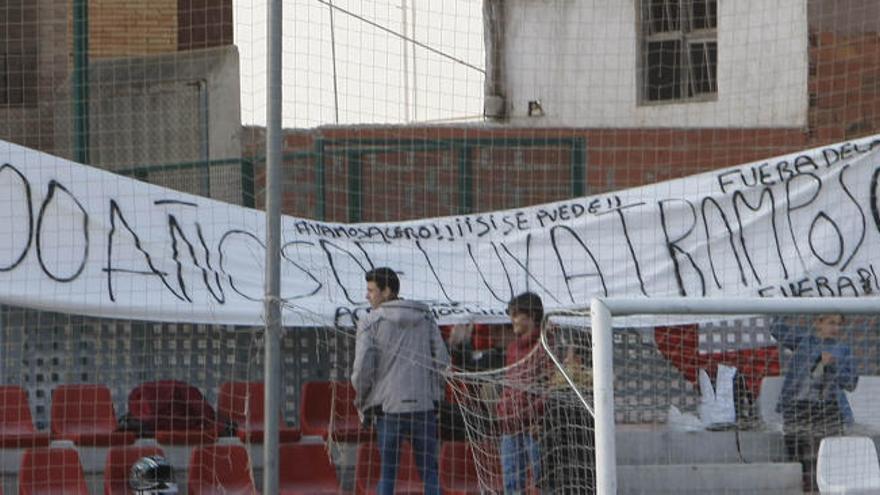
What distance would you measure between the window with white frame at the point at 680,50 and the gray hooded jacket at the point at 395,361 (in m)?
5.18

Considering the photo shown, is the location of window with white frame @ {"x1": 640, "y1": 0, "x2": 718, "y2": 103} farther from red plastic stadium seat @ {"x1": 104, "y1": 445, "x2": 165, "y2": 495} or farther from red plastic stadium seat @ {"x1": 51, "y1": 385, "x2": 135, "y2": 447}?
red plastic stadium seat @ {"x1": 104, "y1": 445, "x2": 165, "y2": 495}

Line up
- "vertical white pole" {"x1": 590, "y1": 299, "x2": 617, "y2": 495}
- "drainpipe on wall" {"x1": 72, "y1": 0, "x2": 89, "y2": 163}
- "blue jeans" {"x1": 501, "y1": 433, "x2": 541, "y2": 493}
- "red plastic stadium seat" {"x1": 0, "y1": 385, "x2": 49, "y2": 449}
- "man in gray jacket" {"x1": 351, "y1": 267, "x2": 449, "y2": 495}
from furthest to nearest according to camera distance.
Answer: "drainpipe on wall" {"x1": 72, "y1": 0, "x2": 89, "y2": 163}
"red plastic stadium seat" {"x1": 0, "y1": 385, "x2": 49, "y2": 449}
"man in gray jacket" {"x1": 351, "y1": 267, "x2": 449, "y2": 495}
"blue jeans" {"x1": 501, "y1": 433, "x2": 541, "y2": 493}
"vertical white pole" {"x1": 590, "y1": 299, "x2": 617, "y2": 495}

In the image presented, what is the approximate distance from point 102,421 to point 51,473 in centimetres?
84

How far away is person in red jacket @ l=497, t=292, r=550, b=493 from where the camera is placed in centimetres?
902

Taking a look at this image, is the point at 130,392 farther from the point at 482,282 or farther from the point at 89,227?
the point at 482,282

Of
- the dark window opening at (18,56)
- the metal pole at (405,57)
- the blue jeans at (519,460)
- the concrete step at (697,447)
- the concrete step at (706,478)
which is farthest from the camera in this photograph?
the dark window opening at (18,56)

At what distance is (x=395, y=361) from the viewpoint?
29.9 ft

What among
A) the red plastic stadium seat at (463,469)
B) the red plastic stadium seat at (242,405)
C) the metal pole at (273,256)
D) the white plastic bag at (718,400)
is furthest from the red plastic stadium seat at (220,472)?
the white plastic bag at (718,400)

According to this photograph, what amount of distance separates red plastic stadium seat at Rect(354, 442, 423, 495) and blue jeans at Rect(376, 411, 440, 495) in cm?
12

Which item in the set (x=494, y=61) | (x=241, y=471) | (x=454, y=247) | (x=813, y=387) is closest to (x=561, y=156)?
(x=494, y=61)

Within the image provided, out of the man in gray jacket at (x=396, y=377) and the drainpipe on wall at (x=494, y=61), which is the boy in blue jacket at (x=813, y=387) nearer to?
the man in gray jacket at (x=396, y=377)

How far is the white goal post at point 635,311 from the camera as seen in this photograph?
685 centimetres

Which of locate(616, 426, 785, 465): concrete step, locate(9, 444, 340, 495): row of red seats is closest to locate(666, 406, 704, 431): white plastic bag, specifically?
locate(616, 426, 785, 465): concrete step

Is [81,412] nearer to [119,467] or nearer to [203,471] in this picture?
[119,467]
